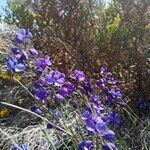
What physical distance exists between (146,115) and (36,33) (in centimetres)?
216

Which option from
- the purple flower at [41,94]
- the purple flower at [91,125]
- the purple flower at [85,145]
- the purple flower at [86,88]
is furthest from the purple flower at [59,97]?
the purple flower at [91,125]

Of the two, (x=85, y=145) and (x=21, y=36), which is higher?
(x=21, y=36)

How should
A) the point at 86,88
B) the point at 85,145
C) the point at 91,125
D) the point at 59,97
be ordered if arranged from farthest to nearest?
the point at 86,88
the point at 59,97
the point at 85,145
the point at 91,125

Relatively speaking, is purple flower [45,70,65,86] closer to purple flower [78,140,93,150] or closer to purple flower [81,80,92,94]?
purple flower [81,80,92,94]

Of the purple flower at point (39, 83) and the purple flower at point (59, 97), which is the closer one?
the purple flower at point (59, 97)

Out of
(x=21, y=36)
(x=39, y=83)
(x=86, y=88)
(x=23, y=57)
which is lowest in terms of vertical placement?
(x=86, y=88)

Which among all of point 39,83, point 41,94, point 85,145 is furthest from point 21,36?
point 85,145

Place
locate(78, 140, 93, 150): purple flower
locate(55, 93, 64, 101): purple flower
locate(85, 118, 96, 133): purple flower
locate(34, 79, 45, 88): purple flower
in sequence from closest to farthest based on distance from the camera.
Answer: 1. locate(85, 118, 96, 133): purple flower
2. locate(78, 140, 93, 150): purple flower
3. locate(55, 93, 64, 101): purple flower
4. locate(34, 79, 45, 88): purple flower

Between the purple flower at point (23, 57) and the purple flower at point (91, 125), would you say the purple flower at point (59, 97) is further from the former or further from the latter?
the purple flower at point (91, 125)

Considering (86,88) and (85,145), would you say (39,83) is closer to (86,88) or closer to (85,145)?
(86,88)

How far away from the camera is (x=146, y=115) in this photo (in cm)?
482

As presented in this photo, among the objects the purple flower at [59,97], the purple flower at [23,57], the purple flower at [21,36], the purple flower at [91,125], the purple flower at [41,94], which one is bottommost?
the purple flower at [91,125]

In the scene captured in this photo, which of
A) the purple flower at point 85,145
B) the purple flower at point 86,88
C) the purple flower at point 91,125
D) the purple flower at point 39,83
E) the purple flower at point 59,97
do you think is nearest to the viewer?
the purple flower at point 91,125

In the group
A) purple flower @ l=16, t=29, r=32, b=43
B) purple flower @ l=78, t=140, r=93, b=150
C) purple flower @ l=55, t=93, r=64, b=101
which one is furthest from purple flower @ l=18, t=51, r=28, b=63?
purple flower @ l=78, t=140, r=93, b=150
